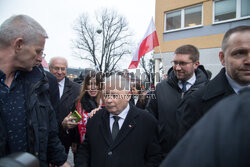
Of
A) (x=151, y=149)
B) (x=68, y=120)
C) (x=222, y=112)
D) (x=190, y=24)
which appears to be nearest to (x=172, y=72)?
(x=151, y=149)

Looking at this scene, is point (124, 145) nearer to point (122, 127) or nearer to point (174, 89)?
point (122, 127)

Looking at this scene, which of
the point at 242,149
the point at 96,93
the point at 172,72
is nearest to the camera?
the point at 242,149

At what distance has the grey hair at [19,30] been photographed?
1510 mm

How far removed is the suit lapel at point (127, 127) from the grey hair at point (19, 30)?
118 centimetres

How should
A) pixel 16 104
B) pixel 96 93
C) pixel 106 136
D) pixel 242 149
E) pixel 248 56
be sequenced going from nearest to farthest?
pixel 242 149
pixel 248 56
pixel 16 104
pixel 106 136
pixel 96 93

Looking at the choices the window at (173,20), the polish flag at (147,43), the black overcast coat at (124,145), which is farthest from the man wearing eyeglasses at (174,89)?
the window at (173,20)

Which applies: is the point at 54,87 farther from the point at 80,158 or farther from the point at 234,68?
the point at 234,68

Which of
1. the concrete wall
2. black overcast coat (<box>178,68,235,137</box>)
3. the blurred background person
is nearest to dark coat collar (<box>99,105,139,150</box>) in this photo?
black overcast coat (<box>178,68,235,137</box>)

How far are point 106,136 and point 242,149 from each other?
61.6 inches

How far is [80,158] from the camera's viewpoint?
74.3 inches

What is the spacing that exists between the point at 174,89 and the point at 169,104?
27 cm

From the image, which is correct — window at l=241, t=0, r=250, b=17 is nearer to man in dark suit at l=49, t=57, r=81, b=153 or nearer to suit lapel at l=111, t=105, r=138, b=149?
man in dark suit at l=49, t=57, r=81, b=153

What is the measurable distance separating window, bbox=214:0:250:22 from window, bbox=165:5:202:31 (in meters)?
1.01

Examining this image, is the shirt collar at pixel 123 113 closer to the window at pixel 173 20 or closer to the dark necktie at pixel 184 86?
the dark necktie at pixel 184 86
